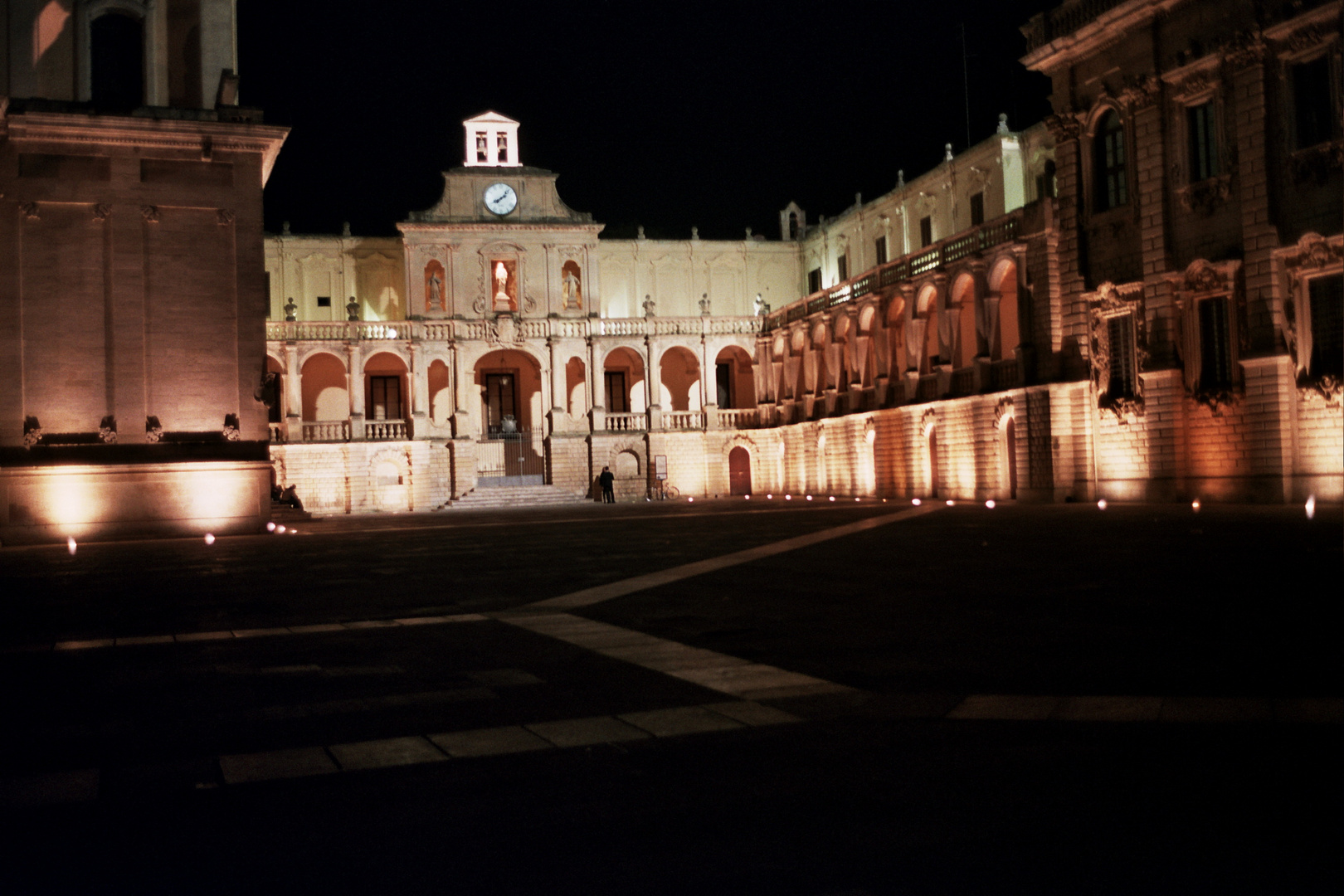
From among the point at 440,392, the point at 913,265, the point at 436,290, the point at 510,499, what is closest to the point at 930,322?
the point at 913,265

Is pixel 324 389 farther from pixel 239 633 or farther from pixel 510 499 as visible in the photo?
pixel 239 633

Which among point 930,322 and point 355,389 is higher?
point 930,322

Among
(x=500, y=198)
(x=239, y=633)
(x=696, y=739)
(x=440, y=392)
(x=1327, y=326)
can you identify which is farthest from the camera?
(x=500, y=198)

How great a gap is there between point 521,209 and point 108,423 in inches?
1253

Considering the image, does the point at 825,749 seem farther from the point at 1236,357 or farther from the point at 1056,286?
the point at 1056,286

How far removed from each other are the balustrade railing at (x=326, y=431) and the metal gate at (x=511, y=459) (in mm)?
6465

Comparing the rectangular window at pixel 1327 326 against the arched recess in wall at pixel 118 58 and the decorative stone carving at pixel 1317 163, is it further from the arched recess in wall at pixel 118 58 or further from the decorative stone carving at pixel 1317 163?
the arched recess in wall at pixel 118 58

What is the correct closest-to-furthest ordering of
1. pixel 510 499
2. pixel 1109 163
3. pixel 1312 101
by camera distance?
pixel 1312 101 < pixel 1109 163 < pixel 510 499

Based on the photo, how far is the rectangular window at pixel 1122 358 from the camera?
1299 inches

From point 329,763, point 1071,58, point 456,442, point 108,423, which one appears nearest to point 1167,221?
point 1071,58

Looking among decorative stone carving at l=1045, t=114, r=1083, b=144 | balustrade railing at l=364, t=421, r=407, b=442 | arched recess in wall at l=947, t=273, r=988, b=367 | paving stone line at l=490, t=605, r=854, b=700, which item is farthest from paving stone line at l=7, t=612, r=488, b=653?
balustrade railing at l=364, t=421, r=407, b=442

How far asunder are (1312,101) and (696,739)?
2799cm

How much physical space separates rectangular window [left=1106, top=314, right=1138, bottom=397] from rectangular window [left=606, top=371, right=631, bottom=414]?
108 ft

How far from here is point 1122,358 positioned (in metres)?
33.4
